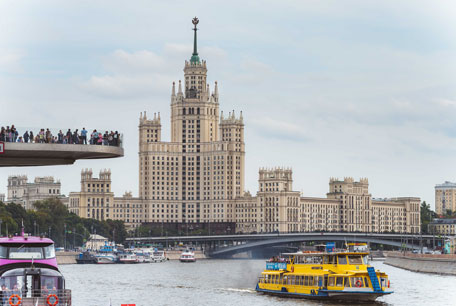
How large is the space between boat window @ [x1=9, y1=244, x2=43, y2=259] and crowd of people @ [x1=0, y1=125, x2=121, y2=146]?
13.6 m

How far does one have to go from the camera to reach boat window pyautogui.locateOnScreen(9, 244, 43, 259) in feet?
162

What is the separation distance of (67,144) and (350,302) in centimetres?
3944

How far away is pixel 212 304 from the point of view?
92.6 m

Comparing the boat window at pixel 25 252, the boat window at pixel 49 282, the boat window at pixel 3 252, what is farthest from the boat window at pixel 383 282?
the boat window at pixel 3 252

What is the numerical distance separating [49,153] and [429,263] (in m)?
102

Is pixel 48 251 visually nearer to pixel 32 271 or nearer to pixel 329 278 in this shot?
pixel 32 271

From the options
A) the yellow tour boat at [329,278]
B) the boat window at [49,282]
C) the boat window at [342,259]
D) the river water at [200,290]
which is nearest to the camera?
the boat window at [49,282]

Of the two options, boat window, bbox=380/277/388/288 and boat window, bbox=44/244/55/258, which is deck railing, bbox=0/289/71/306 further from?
boat window, bbox=380/277/388/288

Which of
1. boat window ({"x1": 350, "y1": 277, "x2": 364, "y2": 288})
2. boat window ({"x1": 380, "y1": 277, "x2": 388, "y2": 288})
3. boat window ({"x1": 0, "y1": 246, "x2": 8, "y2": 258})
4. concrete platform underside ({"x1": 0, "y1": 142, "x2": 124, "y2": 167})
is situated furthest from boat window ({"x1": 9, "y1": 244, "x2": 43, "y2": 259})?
boat window ({"x1": 380, "y1": 277, "x2": 388, "y2": 288})

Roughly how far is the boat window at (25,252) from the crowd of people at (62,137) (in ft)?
44.8

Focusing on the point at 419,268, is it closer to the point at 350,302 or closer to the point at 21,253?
the point at 350,302

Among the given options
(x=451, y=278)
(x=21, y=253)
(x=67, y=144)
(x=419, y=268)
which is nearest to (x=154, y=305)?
(x=67, y=144)

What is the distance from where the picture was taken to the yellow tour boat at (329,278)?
298 ft

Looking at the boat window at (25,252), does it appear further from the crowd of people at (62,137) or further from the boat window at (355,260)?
the boat window at (355,260)
